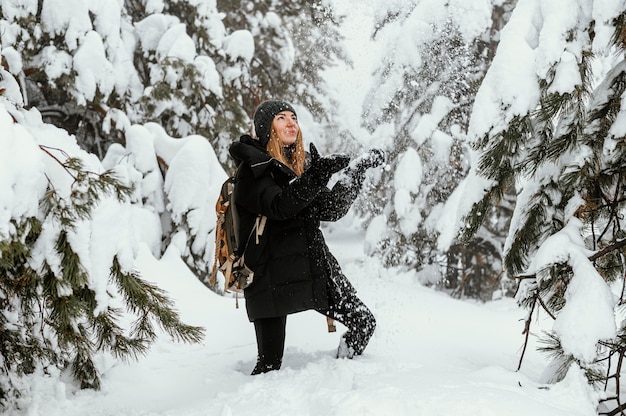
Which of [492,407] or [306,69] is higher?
[306,69]

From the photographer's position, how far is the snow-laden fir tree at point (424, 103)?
28.1 ft

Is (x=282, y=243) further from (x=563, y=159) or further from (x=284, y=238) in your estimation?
(x=563, y=159)

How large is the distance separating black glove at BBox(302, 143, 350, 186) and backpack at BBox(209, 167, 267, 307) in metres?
0.48

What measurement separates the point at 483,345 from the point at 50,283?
3276 mm

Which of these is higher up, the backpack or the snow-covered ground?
the backpack

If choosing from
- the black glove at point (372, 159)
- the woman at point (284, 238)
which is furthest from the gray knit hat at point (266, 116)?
the black glove at point (372, 159)

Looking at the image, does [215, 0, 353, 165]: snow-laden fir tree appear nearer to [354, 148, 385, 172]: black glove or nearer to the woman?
the woman

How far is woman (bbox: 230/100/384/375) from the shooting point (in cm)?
334

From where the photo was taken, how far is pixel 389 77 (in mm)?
9328

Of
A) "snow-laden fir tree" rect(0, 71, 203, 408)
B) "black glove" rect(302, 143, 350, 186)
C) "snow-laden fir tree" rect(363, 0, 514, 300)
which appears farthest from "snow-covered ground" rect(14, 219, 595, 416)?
"snow-laden fir tree" rect(363, 0, 514, 300)

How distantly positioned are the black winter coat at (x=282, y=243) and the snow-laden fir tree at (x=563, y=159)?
0.84m

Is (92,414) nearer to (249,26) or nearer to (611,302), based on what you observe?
(611,302)

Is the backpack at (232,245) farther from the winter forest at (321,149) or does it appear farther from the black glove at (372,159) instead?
the black glove at (372,159)

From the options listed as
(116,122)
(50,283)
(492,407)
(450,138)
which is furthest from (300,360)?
(450,138)
